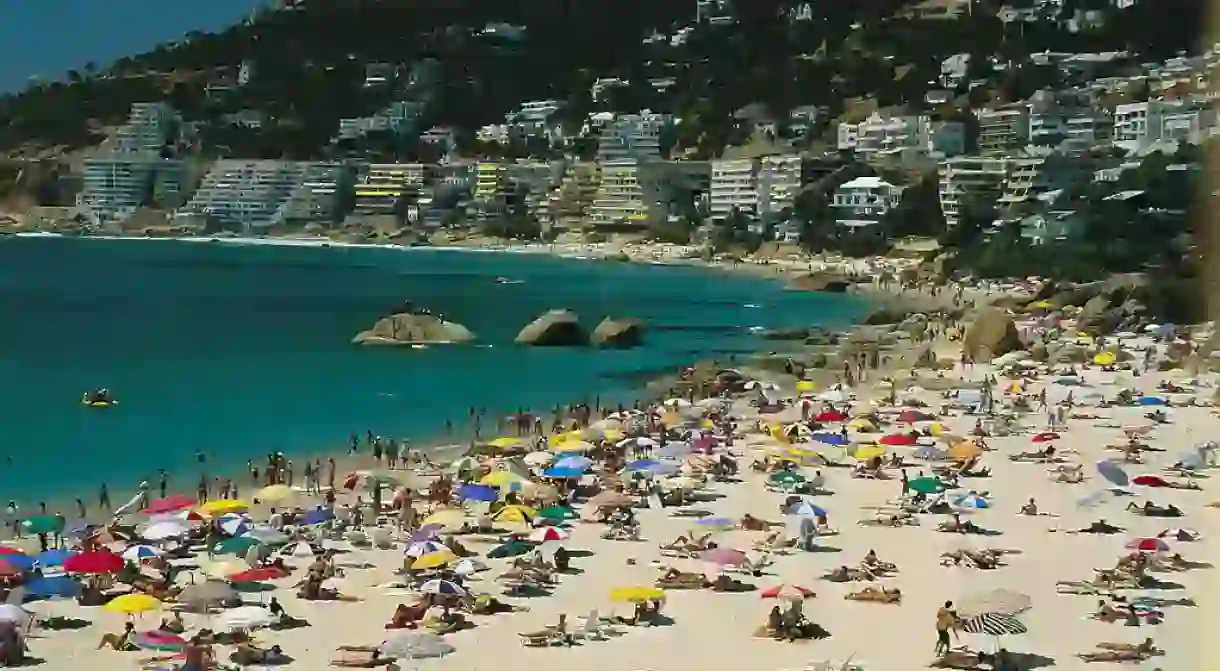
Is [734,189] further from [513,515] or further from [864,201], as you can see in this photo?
[513,515]

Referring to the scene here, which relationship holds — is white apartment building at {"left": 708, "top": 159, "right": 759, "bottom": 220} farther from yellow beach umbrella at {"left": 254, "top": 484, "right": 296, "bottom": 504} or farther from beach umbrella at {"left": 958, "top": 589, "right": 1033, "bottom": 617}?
beach umbrella at {"left": 958, "top": 589, "right": 1033, "bottom": 617}

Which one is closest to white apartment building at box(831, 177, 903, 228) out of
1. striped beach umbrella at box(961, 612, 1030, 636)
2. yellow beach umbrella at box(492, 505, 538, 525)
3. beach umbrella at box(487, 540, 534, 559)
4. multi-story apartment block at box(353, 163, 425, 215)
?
multi-story apartment block at box(353, 163, 425, 215)

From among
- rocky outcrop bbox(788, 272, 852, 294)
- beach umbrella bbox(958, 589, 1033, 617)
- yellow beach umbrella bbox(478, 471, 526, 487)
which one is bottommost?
yellow beach umbrella bbox(478, 471, 526, 487)

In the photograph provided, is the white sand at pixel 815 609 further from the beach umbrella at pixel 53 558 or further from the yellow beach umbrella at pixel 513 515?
the beach umbrella at pixel 53 558

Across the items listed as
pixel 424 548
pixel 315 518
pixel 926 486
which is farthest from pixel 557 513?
pixel 926 486

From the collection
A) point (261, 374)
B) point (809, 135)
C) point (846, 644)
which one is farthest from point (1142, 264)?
point (809, 135)
